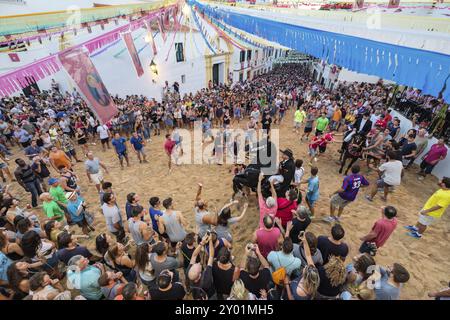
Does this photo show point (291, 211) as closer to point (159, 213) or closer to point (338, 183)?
point (159, 213)

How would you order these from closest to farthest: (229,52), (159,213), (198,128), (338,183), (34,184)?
1. (159,213)
2. (34,184)
3. (338,183)
4. (198,128)
5. (229,52)

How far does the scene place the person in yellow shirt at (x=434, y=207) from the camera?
4387 millimetres

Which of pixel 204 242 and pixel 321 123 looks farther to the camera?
pixel 321 123

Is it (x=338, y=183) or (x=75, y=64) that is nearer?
(x=75, y=64)

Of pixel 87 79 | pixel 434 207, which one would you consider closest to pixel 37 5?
pixel 87 79

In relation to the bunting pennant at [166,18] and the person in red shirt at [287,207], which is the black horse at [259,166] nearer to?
the person in red shirt at [287,207]

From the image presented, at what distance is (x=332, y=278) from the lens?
2865mm

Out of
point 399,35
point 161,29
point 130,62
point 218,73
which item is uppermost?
point 161,29

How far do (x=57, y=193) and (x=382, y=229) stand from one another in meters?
6.64

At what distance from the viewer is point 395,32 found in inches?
263

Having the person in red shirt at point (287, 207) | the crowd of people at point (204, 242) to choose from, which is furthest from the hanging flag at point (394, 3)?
the person in red shirt at point (287, 207)

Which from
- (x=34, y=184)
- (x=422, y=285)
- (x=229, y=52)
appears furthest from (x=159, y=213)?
(x=229, y=52)

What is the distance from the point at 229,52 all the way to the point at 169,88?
8.85 m

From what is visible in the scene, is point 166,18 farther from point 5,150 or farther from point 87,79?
point 5,150
